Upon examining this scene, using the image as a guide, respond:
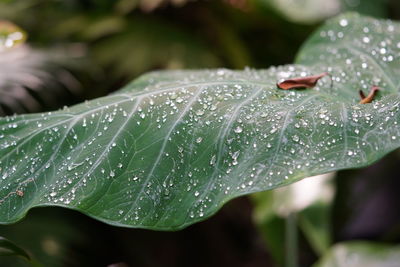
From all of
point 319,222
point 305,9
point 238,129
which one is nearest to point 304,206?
point 319,222

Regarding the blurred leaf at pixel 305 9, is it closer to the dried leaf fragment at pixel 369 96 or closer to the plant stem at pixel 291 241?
the plant stem at pixel 291 241

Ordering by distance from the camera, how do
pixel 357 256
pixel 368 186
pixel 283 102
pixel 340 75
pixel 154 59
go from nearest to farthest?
pixel 283 102 < pixel 340 75 < pixel 357 256 < pixel 154 59 < pixel 368 186

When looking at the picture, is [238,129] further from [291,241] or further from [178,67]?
[178,67]

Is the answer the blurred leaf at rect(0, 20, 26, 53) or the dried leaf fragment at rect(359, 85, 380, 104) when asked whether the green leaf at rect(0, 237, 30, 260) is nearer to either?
the blurred leaf at rect(0, 20, 26, 53)

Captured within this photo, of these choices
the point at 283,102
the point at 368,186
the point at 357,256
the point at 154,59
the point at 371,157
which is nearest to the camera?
the point at 371,157

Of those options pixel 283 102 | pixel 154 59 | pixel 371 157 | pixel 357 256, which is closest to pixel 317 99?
pixel 283 102

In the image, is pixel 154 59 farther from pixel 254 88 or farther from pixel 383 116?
pixel 383 116

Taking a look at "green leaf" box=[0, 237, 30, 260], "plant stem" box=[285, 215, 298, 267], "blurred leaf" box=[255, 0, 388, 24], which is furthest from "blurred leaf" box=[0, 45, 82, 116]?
"green leaf" box=[0, 237, 30, 260]
